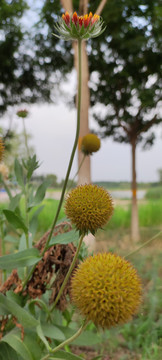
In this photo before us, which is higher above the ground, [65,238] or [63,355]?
[65,238]

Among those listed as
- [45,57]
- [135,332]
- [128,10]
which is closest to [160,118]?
[128,10]

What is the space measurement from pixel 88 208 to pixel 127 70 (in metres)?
4.81

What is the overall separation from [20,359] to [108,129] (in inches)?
183

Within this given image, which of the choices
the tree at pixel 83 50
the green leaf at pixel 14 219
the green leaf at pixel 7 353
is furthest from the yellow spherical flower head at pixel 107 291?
the tree at pixel 83 50

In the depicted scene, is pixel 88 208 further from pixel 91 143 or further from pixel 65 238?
pixel 91 143

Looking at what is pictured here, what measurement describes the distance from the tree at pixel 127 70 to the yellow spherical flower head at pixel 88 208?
4.32 metres

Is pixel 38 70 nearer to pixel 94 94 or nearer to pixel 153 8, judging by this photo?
pixel 94 94

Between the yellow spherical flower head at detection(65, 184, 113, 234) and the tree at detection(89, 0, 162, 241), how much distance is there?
14.2ft

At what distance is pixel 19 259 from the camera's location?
67 cm

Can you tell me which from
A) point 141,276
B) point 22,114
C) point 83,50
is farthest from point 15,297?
point 83,50

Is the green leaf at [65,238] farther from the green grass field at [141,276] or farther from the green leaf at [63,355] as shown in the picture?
the green leaf at [63,355]

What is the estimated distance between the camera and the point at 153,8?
4992mm

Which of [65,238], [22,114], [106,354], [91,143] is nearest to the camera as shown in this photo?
[65,238]

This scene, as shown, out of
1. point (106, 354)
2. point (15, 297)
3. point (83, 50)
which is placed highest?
point (83, 50)
